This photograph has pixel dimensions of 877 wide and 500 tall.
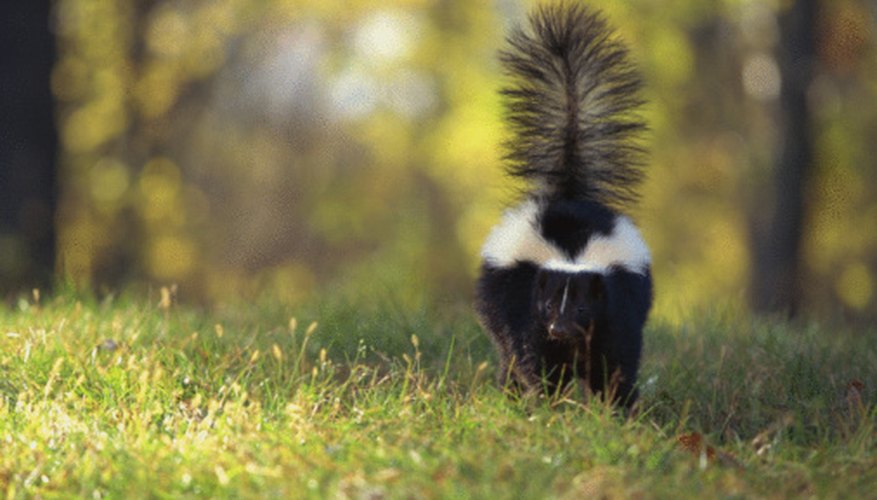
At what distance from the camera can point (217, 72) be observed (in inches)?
621

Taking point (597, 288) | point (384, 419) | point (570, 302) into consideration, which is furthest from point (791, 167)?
point (384, 419)

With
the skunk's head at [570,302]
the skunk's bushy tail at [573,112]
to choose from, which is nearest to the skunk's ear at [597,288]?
the skunk's head at [570,302]

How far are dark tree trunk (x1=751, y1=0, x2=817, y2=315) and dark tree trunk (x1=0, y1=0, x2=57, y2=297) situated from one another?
21.2ft

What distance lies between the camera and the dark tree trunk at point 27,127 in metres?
10.2

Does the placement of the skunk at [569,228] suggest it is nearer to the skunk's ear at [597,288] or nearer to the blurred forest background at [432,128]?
the skunk's ear at [597,288]

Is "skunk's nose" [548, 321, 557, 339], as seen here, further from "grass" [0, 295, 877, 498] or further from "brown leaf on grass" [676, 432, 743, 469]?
"brown leaf on grass" [676, 432, 743, 469]

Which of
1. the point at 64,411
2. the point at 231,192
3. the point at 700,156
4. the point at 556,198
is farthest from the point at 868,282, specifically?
the point at 231,192

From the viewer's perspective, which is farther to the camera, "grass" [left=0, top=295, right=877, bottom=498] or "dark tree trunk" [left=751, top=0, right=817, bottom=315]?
"dark tree trunk" [left=751, top=0, right=817, bottom=315]

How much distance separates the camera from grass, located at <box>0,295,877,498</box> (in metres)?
3.69

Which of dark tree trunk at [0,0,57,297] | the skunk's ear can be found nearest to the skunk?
the skunk's ear

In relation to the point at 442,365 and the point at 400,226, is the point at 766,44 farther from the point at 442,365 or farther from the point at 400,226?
the point at 442,365

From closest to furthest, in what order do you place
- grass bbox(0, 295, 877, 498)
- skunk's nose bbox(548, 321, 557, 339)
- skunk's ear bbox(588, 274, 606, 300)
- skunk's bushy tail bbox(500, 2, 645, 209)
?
1. grass bbox(0, 295, 877, 498)
2. skunk's nose bbox(548, 321, 557, 339)
3. skunk's ear bbox(588, 274, 606, 300)
4. skunk's bushy tail bbox(500, 2, 645, 209)

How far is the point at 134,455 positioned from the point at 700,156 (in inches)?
501

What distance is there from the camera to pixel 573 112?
591cm
